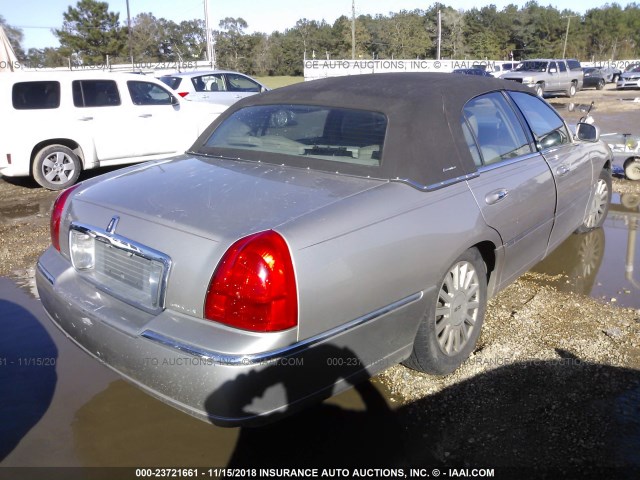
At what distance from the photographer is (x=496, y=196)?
10.7 ft

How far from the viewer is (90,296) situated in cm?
269

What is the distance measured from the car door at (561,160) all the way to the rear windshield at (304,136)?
1.53 m

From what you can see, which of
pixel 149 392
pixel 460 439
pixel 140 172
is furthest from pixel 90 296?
pixel 460 439

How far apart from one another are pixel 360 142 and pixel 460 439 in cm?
160

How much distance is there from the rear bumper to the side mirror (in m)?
2.97

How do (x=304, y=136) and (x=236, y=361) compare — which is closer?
(x=236, y=361)

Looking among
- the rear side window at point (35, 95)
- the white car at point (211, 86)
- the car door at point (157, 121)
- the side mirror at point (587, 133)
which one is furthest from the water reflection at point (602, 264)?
the white car at point (211, 86)

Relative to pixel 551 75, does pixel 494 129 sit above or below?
below

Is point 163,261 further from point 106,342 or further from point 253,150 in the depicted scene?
point 253,150

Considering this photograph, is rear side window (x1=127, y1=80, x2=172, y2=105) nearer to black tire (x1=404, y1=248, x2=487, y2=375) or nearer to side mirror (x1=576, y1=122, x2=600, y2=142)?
side mirror (x1=576, y1=122, x2=600, y2=142)

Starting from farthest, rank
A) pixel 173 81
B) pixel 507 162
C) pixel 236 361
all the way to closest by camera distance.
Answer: pixel 173 81 → pixel 507 162 → pixel 236 361

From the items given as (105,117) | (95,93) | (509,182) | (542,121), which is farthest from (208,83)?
(509,182)

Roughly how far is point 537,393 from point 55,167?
7.59 meters

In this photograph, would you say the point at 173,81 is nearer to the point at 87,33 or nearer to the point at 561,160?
the point at 561,160
